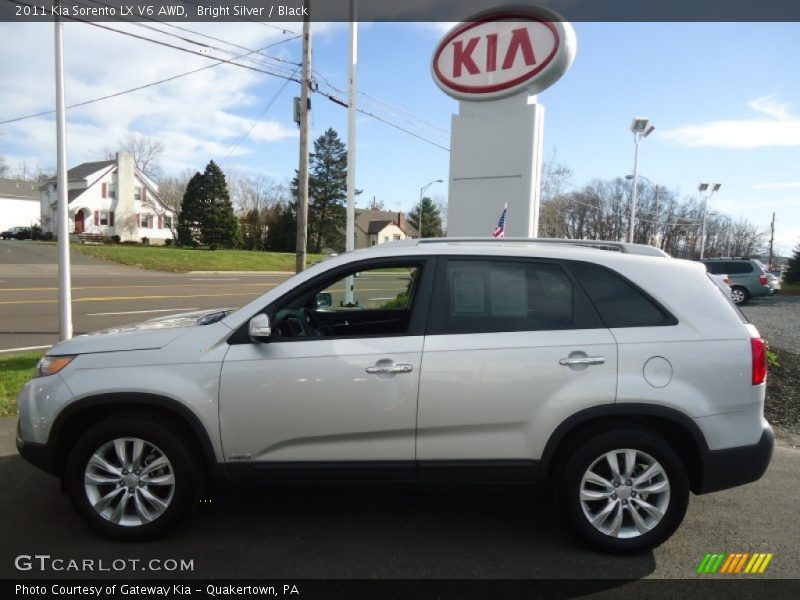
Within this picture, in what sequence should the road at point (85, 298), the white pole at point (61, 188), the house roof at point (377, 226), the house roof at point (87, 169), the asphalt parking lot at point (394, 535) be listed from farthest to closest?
the house roof at point (377, 226)
the house roof at point (87, 169)
the road at point (85, 298)
the white pole at point (61, 188)
the asphalt parking lot at point (394, 535)

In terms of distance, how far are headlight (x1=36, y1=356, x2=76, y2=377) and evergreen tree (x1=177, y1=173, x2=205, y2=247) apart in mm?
51342

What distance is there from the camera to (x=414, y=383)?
3105 millimetres

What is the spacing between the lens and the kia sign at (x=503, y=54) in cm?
838

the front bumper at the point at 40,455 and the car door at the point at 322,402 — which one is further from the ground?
the car door at the point at 322,402

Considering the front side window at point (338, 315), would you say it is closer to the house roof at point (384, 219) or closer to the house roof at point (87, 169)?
the house roof at point (87, 169)

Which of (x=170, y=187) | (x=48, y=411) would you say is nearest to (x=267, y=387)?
(x=48, y=411)

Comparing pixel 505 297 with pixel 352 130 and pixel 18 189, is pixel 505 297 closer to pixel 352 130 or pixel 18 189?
pixel 352 130

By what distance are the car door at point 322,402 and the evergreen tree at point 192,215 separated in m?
52.0

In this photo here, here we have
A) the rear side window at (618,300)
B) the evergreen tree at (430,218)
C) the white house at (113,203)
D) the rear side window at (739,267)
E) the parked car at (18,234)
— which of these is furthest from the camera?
the evergreen tree at (430,218)

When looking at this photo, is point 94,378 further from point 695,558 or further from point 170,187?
point 170,187

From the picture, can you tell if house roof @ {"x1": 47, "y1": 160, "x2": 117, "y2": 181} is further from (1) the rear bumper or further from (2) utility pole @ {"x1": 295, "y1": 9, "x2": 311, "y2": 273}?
(1) the rear bumper

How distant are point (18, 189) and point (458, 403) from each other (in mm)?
80669

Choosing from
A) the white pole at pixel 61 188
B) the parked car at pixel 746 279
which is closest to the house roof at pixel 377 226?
the parked car at pixel 746 279

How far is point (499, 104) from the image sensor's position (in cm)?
902
